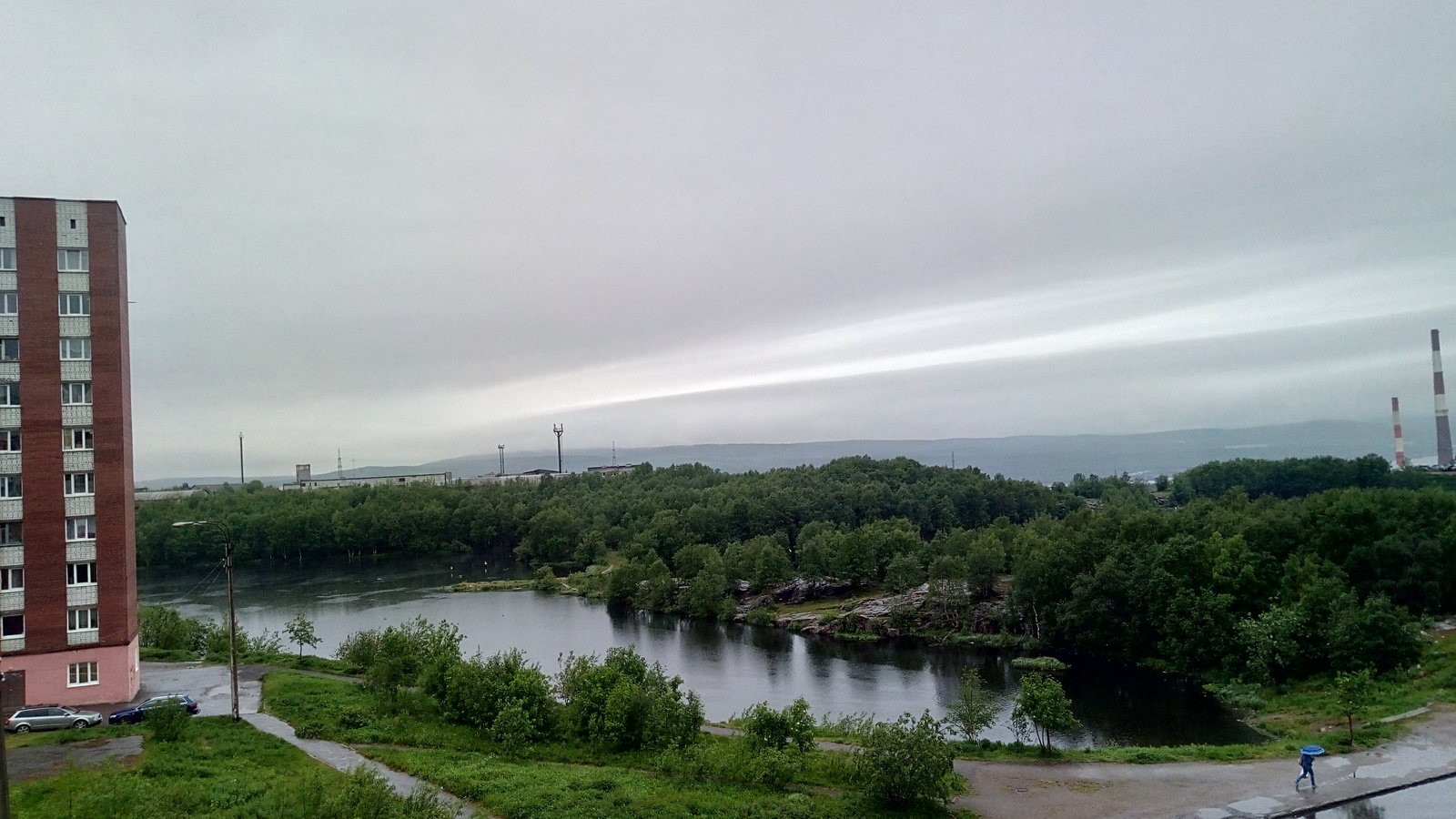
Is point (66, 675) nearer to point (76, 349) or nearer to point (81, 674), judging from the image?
point (81, 674)

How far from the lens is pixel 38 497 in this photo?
82.5 feet

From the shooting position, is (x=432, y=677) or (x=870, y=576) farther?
(x=870, y=576)

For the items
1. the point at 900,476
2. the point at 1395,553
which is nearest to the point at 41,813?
the point at 1395,553

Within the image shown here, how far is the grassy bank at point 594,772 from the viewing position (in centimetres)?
1672

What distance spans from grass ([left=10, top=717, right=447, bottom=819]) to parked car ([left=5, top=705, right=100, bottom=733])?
930 millimetres

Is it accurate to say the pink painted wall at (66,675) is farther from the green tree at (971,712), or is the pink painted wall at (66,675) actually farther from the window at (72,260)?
the green tree at (971,712)

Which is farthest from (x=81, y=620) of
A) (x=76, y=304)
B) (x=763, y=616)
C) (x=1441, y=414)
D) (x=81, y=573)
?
(x=1441, y=414)

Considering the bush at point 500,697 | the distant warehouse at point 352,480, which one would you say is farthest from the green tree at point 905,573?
the distant warehouse at point 352,480

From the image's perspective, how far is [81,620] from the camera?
25484 millimetres

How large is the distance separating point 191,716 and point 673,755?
14.3m

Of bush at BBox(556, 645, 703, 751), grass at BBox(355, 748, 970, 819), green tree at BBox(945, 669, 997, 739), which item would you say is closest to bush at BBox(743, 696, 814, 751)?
grass at BBox(355, 748, 970, 819)

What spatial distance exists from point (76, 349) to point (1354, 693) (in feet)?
127

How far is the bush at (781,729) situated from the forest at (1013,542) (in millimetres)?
20290

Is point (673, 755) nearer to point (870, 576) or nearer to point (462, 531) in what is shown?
point (870, 576)
